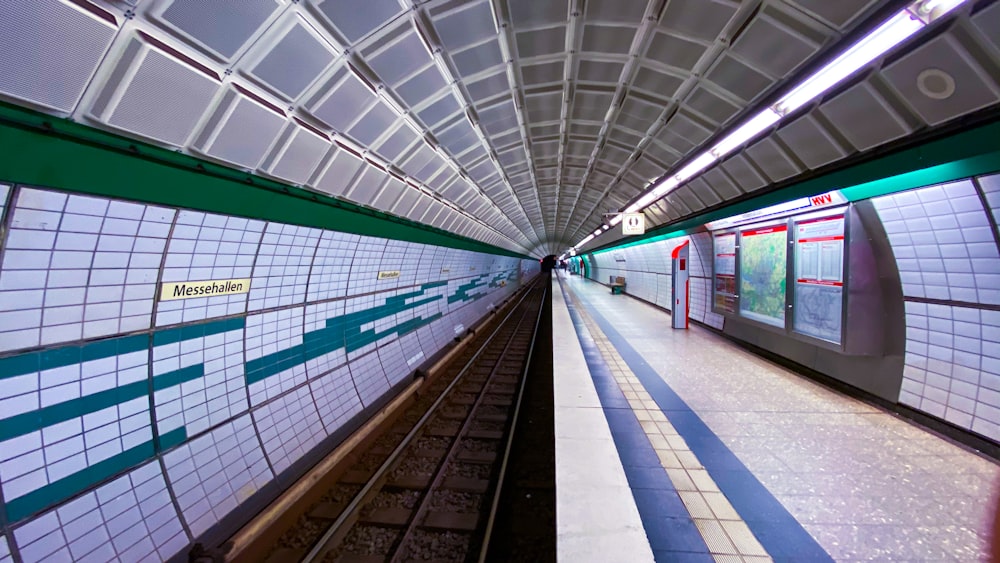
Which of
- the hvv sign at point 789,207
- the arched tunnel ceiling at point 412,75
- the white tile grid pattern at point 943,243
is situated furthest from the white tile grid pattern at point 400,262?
the white tile grid pattern at point 943,243

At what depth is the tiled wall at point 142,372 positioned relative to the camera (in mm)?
1979

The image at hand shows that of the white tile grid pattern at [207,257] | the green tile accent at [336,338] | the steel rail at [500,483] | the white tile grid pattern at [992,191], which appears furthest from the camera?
the green tile accent at [336,338]

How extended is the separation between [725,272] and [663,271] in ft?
16.0

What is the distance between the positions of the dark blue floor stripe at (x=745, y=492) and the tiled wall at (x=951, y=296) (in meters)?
2.41

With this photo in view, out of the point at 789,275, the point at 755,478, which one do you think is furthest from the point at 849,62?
the point at 789,275

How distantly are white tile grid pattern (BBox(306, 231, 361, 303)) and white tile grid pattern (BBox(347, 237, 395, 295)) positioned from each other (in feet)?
0.46

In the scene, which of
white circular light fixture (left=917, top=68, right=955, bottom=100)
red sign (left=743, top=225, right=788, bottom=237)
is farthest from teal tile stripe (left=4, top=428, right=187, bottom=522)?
red sign (left=743, top=225, right=788, bottom=237)

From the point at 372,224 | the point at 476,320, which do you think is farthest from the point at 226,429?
the point at 476,320

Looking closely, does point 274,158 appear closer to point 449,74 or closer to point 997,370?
point 449,74

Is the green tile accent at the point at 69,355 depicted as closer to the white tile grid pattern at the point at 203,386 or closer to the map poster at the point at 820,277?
the white tile grid pattern at the point at 203,386

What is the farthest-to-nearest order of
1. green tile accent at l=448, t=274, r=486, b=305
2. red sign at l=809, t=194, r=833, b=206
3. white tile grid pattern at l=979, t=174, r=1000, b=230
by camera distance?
1. green tile accent at l=448, t=274, r=486, b=305
2. red sign at l=809, t=194, r=833, b=206
3. white tile grid pattern at l=979, t=174, r=1000, b=230

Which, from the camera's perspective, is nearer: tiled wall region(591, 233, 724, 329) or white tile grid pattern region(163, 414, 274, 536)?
white tile grid pattern region(163, 414, 274, 536)

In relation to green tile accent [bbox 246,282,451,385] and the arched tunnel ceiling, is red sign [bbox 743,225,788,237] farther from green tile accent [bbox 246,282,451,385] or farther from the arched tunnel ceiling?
green tile accent [bbox 246,282,451,385]

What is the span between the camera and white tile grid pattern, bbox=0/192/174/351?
1.90m
